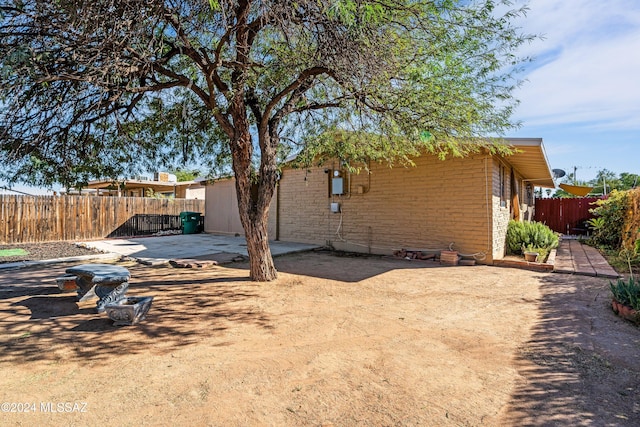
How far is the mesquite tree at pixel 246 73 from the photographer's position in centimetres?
371

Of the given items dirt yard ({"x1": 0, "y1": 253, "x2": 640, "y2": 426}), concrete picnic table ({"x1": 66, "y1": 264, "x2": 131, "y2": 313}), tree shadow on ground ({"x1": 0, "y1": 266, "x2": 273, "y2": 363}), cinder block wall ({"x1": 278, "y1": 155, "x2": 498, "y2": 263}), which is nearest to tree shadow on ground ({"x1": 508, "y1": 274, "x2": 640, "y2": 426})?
dirt yard ({"x1": 0, "y1": 253, "x2": 640, "y2": 426})

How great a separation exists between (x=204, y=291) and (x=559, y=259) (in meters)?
8.59

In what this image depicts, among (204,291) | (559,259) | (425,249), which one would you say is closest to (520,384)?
(204,291)

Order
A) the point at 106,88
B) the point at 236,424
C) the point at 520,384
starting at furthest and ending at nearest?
the point at 106,88, the point at 520,384, the point at 236,424

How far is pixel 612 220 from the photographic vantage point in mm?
10422

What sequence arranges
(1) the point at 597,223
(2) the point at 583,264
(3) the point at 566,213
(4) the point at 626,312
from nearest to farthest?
(4) the point at 626,312, (2) the point at 583,264, (1) the point at 597,223, (3) the point at 566,213

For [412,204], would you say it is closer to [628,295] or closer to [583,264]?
[583,264]

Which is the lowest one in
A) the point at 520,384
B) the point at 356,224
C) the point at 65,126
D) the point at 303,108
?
the point at 520,384

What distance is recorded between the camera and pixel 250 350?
308 centimetres

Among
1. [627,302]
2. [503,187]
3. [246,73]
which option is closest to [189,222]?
[246,73]

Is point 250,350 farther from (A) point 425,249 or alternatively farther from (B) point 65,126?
(A) point 425,249

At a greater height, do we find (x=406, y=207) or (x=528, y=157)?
(x=528, y=157)

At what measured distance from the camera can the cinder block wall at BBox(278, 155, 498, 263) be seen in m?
7.91

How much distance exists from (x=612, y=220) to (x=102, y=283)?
13.8 metres
